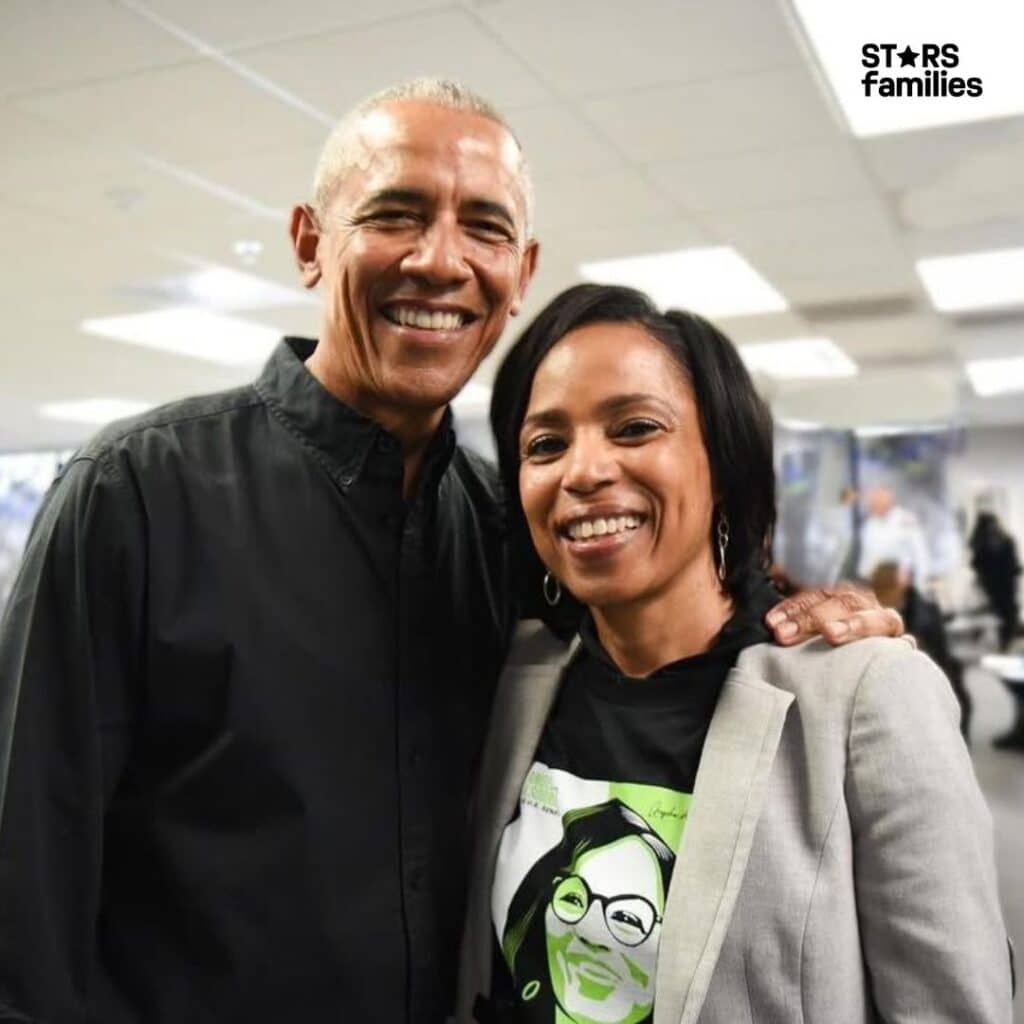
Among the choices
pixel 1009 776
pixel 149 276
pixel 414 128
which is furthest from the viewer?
pixel 1009 776

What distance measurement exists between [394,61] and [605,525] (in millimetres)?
2500

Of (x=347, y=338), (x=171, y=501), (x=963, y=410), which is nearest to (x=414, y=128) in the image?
(x=347, y=338)

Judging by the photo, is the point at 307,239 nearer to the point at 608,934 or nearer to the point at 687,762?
the point at 687,762

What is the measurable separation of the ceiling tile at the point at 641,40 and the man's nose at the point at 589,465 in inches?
82.4

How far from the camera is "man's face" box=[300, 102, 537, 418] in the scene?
57.4 inches

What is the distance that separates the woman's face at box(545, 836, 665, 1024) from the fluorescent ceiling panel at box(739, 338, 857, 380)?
6.72 m

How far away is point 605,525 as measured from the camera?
4.59 feet

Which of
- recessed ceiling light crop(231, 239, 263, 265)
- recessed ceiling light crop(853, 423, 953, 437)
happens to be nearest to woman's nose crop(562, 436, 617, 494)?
recessed ceiling light crop(231, 239, 263, 265)

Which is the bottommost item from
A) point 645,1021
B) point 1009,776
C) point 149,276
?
point 1009,776

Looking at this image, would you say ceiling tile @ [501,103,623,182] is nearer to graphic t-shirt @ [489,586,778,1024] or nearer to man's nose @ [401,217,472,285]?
man's nose @ [401,217,472,285]

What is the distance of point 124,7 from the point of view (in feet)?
10.3

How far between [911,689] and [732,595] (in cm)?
31

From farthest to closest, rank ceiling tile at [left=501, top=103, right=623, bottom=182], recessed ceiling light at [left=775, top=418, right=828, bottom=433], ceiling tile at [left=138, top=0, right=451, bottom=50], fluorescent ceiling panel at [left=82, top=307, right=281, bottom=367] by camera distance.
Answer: recessed ceiling light at [left=775, top=418, right=828, bottom=433] → fluorescent ceiling panel at [left=82, top=307, right=281, bottom=367] → ceiling tile at [left=501, top=103, right=623, bottom=182] → ceiling tile at [left=138, top=0, right=451, bottom=50]

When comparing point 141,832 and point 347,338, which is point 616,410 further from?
point 141,832
